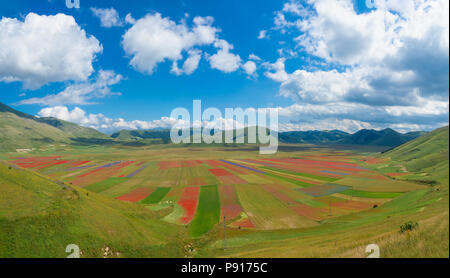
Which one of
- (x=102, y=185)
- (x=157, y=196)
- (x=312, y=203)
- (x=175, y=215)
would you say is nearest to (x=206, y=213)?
(x=175, y=215)

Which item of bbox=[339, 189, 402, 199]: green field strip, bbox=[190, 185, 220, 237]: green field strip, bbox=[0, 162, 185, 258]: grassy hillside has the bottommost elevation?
bbox=[190, 185, 220, 237]: green field strip

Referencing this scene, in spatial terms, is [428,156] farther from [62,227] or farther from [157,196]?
[62,227]

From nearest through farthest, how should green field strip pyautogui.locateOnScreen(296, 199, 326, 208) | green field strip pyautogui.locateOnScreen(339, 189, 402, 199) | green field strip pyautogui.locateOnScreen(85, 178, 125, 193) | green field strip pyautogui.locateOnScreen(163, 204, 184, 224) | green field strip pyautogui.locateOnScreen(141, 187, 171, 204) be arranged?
1. green field strip pyautogui.locateOnScreen(163, 204, 184, 224)
2. green field strip pyautogui.locateOnScreen(296, 199, 326, 208)
3. green field strip pyautogui.locateOnScreen(141, 187, 171, 204)
4. green field strip pyautogui.locateOnScreen(339, 189, 402, 199)
5. green field strip pyautogui.locateOnScreen(85, 178, 125, 193)

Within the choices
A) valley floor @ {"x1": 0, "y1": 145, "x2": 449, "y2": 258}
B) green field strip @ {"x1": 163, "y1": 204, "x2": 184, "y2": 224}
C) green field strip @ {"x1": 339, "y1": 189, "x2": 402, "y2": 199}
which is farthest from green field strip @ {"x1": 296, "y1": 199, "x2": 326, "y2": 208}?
green field strip @ {"x1": 163, "y1": 204, "x2": 184, "y2": 224}

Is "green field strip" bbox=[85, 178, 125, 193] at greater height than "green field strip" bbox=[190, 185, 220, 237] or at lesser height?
greater

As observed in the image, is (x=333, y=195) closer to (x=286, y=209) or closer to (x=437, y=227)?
(x=286, y=209)

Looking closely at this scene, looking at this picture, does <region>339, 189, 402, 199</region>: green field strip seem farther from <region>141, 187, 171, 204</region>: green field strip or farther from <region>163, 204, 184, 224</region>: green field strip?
<region>141, 187, 171, 204</region>: green field strip

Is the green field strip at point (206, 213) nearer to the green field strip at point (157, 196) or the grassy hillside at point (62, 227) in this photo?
the grassy hillside at point (62, 227)
